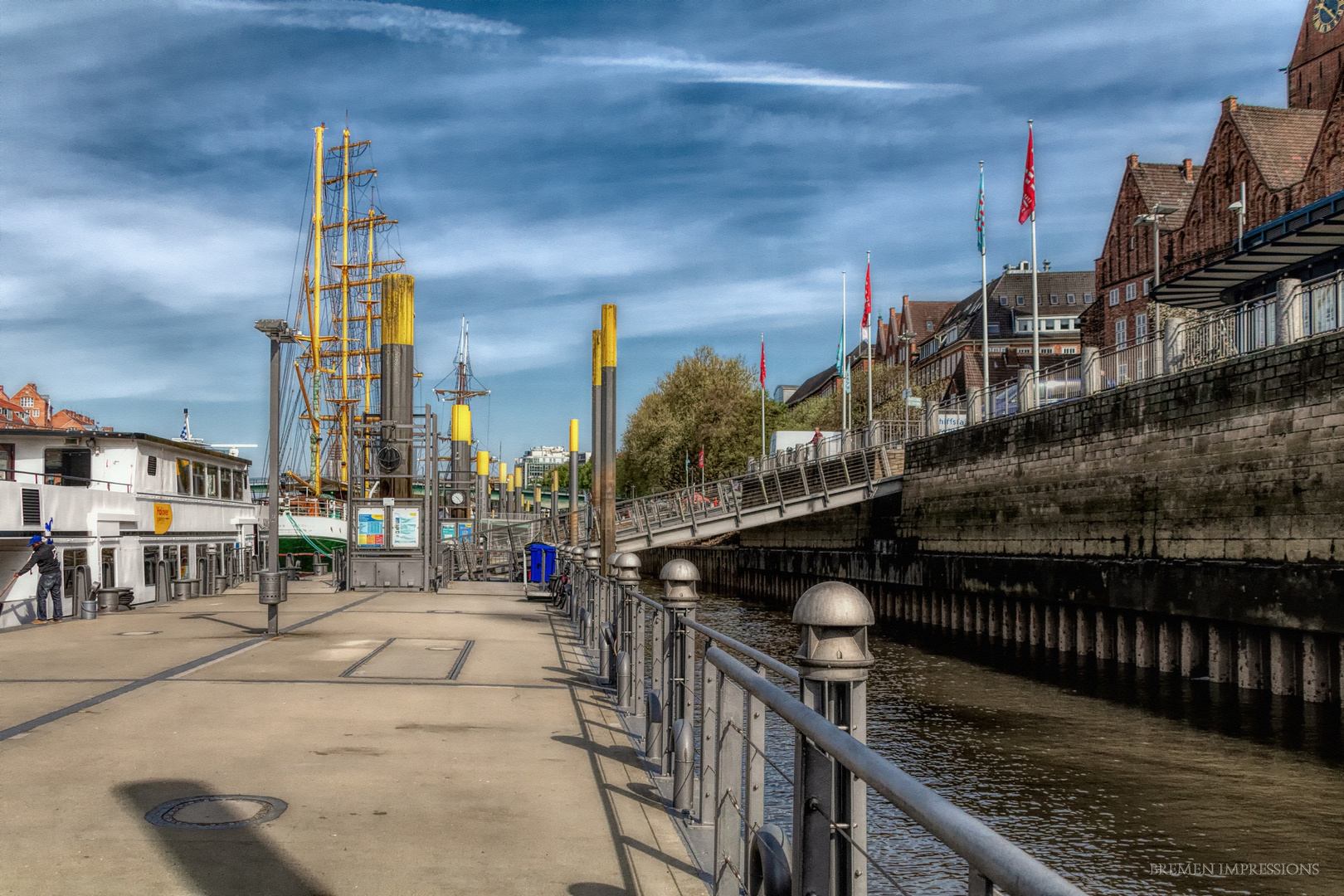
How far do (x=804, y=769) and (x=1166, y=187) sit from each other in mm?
65484

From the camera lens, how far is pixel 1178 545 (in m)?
20.6

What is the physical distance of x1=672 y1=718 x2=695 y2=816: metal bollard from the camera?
6.12m

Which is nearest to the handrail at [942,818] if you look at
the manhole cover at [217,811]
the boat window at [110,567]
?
the manhole cover at [217,811]

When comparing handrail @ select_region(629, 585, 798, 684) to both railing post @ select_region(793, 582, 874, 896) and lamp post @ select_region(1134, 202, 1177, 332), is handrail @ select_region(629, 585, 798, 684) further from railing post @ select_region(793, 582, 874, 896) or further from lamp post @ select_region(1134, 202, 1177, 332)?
lamp post @ select_region(1134, 202, 1177, 332)

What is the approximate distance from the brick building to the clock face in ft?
0.32

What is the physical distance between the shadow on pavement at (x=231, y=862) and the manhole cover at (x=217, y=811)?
7 centimetres

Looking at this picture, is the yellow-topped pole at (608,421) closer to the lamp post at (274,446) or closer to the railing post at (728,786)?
the lamp post at (274,446)

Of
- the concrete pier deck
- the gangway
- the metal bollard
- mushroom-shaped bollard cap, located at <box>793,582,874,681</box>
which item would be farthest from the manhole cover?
the gangway

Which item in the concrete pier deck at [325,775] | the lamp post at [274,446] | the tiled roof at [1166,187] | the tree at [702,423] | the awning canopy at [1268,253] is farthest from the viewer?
the tree at [702,423]

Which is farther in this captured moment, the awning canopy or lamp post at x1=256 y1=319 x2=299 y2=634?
the awning canopy

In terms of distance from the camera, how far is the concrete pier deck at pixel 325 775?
494 centimetres

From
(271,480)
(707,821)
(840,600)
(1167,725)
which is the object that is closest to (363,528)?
(271,480)

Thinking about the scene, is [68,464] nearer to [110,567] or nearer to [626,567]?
[110,567]

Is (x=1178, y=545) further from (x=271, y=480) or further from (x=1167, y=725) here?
(x=271, y=480)
